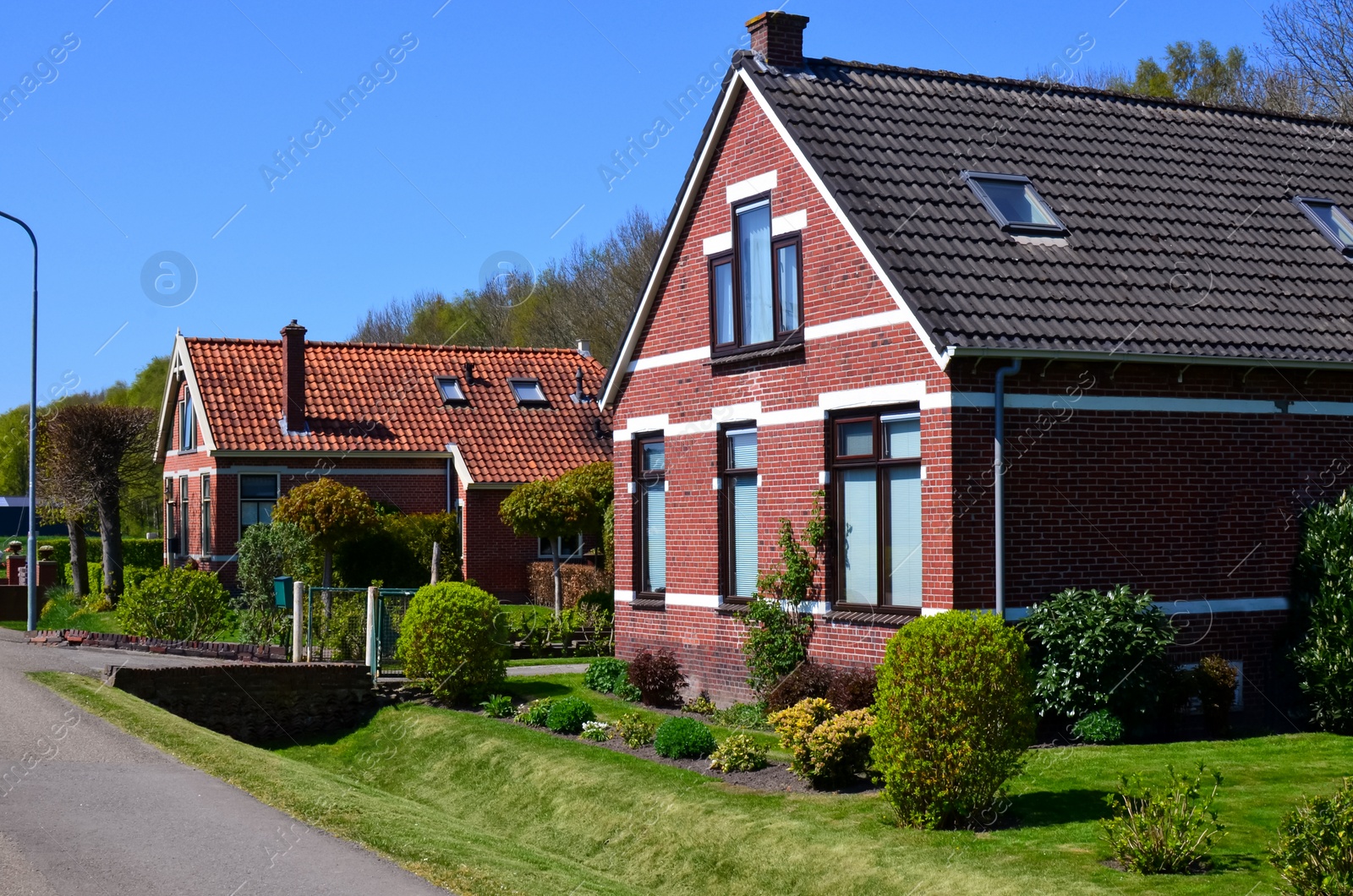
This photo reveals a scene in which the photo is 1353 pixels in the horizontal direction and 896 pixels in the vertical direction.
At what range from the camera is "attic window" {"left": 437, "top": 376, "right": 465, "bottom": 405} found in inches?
1491

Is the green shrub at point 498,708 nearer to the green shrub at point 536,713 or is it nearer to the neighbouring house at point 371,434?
the green shrub at point 536,713

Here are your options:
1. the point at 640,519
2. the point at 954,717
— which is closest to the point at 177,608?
the point at 640,519

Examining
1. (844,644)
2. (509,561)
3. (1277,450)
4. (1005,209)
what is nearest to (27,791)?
(844,644)

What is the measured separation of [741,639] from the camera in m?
18.6

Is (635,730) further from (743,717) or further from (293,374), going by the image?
(293,374)

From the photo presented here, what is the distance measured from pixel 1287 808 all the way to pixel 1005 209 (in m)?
7.93

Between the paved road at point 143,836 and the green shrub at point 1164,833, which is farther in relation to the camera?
the green shrub at point 1164,833

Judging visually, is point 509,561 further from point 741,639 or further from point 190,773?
point 190,773

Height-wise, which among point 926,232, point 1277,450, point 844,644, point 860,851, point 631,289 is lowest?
point 860,851

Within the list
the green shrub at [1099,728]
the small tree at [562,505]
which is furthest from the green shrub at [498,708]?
the small tree at [562,505]

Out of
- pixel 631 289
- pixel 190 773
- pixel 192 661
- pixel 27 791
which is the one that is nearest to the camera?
pixel 27 791

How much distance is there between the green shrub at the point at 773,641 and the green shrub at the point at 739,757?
2389 millimetres

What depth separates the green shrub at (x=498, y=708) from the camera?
19438 millimetres

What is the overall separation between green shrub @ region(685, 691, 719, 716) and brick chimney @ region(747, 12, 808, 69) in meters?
8.41
